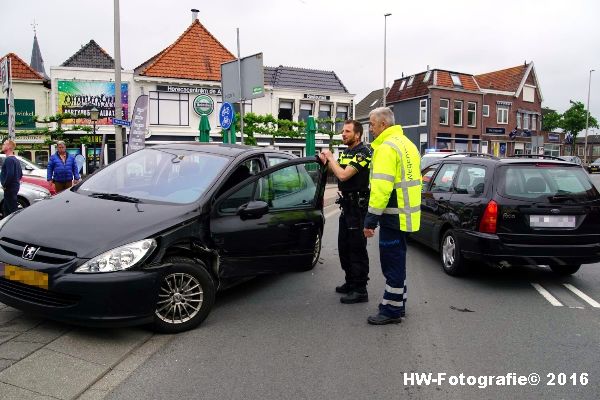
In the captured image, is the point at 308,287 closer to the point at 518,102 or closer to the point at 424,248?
the point at 424,248

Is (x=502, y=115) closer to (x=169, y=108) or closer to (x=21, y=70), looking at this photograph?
(x=169, y=108)

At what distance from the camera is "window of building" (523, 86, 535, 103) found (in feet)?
167

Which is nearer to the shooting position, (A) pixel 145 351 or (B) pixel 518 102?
(A) pixel 145 351

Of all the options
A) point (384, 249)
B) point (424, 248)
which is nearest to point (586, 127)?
point (424, 248)

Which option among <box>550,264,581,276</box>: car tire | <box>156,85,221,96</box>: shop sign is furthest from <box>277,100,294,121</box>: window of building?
<box>550,264,581,276</box>: car tire

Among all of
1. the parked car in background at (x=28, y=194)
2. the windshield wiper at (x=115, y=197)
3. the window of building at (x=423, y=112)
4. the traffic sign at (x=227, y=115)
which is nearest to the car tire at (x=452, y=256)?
the windshield wiper at (x=115, y=197)

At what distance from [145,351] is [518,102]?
173 feet

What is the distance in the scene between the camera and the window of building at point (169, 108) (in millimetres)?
29703

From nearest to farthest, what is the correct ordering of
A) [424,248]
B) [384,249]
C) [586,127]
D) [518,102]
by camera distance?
[384,249] → [424,248] → [518,102] → [586,127]

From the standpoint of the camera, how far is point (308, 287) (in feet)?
19.2

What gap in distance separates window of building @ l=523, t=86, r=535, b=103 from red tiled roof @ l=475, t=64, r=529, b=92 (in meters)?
1.42

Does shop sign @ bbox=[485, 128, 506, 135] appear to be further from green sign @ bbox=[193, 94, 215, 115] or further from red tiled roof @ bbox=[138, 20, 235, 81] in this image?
green sign @ bbox=[193, 94, 215, 115]

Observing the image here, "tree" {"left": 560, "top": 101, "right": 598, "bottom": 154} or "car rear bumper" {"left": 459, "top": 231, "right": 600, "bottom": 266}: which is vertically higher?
"tree" {"left": 560, "top": 101, "right": 598, "bottom": 154}

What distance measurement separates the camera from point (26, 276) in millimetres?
3764
